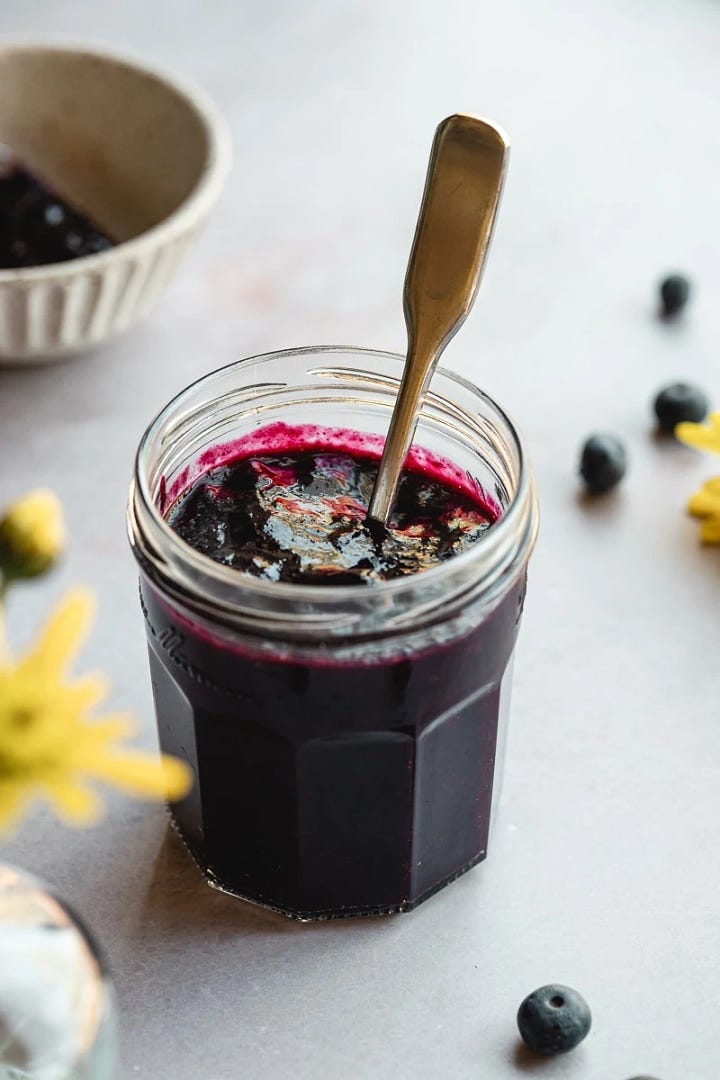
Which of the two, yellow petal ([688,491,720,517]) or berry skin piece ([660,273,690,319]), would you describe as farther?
berry skin piece ([660,273,690,319])

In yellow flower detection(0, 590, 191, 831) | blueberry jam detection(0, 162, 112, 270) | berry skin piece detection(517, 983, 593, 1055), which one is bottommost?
berry skin piece detection(517, 983, 593, 1055)

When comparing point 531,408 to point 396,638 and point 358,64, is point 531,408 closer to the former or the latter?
point 396,638

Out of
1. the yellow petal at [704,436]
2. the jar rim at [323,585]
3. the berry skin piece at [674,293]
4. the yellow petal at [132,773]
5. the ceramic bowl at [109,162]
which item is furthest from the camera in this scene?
the berry skin piece at [674,293]

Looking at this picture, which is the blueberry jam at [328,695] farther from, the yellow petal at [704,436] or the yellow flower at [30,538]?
the yellow petal at [704,436]

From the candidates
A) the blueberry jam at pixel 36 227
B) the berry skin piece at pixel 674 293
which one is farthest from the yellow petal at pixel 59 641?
Answer: the berry skin piece at pixel 674 293

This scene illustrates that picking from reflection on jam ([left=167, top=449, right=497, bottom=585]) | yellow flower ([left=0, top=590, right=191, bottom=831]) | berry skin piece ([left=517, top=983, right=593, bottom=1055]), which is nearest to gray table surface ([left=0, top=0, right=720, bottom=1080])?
berry skin piece ([left=517, top=983, right=593, bottom=1055])

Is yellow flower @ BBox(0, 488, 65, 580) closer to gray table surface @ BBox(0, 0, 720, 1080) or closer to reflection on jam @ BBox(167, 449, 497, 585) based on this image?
reflection on jam @ BBox(167, 449, 497, 585)

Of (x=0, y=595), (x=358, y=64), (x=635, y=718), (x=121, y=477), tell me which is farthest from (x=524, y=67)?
(x=0, y=595)
